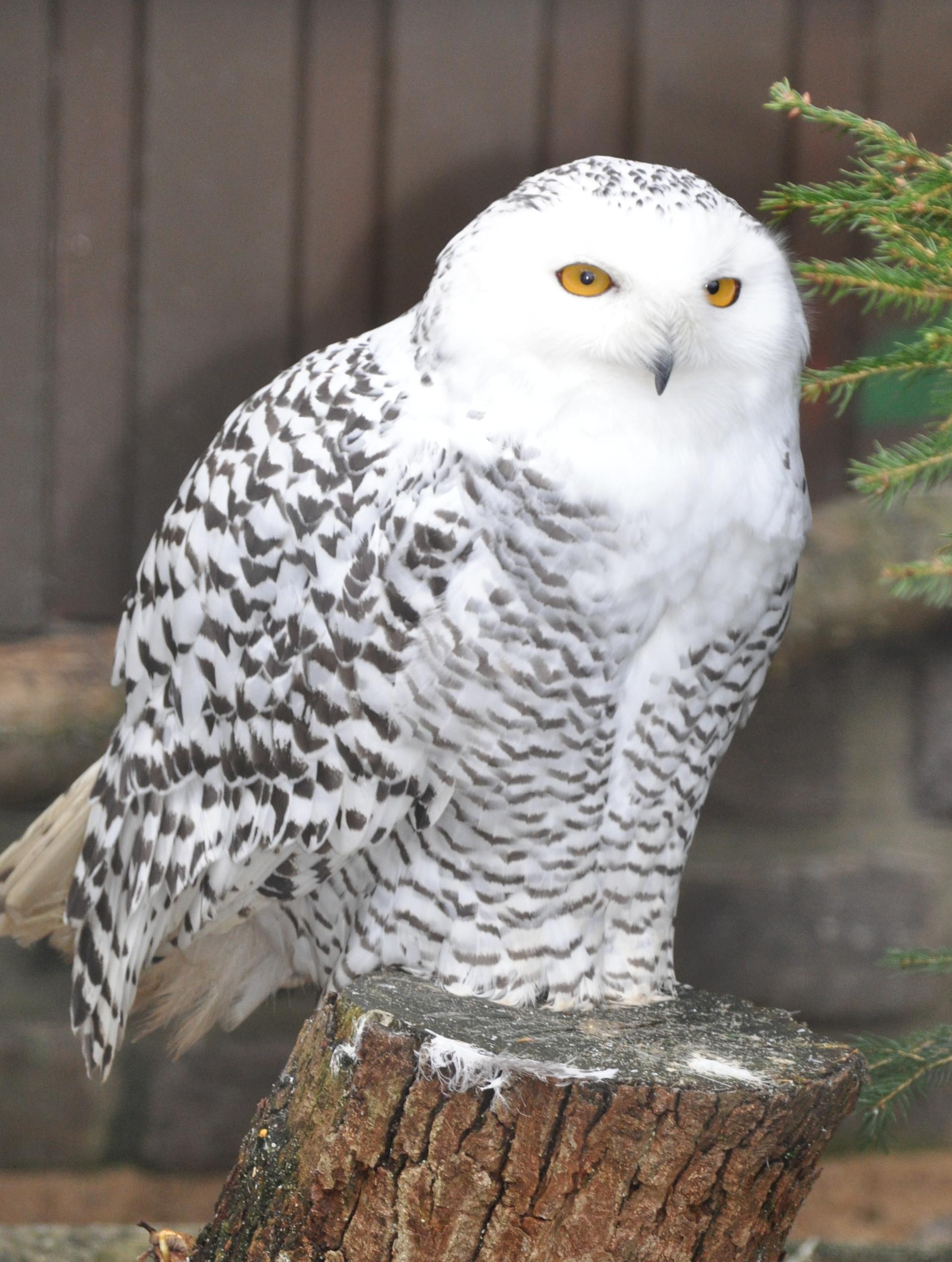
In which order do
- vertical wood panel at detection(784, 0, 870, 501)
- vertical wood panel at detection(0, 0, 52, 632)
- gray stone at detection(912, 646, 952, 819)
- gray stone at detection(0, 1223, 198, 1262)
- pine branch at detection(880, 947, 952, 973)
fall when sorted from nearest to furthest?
pine branch at detection(880, 947, 952, 973) < gray stone at detection(0, 1223, 198, 1262) < vertical wood panel at detection(0, 0, 52, 632) < vertical wood panel at detection(784, 0, 870, 501) < gray stone at detection(912, 646, 952, 819)

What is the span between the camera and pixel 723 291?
142 cm

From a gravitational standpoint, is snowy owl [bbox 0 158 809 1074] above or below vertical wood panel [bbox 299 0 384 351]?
below

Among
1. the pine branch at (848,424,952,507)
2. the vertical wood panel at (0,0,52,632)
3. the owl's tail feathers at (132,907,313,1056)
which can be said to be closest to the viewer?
the pine branch at (848,424,952,507)

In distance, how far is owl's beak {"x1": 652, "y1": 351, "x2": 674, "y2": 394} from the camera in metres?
1.35

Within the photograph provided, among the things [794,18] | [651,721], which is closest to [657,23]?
[794,18]

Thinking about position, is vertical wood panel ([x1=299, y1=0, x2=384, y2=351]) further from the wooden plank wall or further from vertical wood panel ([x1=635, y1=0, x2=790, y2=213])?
vertical wood panel ([x1=635, y1=0, x2=790, y2=213])

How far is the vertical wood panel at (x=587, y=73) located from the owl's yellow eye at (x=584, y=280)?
1033 mm

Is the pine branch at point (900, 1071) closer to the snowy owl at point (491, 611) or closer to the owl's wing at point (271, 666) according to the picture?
the snowy owl at point (491, 611)

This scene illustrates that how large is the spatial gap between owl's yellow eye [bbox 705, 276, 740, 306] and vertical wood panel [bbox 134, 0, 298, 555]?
1078mm

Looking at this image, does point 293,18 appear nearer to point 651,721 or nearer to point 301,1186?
point 651,721

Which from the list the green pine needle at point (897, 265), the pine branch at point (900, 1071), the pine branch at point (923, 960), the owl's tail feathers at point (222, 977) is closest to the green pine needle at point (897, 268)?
the green pine needle at point (897, 265)

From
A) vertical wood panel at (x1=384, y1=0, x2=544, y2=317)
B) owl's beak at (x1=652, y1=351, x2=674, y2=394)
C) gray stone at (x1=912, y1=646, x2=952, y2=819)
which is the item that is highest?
vertical wood panel at (x1=384, y1=0, x2=544, y2=317)

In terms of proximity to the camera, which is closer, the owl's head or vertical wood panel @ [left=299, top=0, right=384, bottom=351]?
the owl's head

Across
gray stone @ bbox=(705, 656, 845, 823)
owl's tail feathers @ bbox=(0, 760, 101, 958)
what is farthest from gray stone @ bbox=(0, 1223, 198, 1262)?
gray stone @ bbox=(705, 656, 845, 823)
